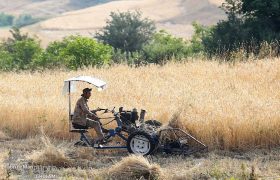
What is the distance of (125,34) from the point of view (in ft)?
158

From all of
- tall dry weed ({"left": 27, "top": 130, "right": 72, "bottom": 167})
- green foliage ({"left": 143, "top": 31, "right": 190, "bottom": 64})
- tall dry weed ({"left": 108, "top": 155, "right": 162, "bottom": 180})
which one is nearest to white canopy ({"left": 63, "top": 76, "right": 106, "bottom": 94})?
tall dry weed ({"left": 27, "top": 130, "right": 72, "bottom": 167})

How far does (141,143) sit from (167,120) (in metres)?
1.84

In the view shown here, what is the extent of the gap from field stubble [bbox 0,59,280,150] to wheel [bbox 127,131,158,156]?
145 cm

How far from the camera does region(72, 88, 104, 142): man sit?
45.0ft

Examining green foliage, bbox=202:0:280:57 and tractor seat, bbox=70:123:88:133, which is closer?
tractor seat, bbox=70:123:88:133

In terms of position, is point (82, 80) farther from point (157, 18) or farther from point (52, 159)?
point (157, 18)

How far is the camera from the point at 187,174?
11305mm

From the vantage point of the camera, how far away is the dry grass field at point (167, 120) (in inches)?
464

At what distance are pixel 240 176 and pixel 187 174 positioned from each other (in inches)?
39.9

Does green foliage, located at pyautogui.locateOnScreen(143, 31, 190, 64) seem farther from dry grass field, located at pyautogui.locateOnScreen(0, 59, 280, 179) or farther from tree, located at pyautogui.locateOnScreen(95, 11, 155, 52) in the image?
dry grass field, located at pyautogui.locateOnScreen(0, 59, 280, 179)

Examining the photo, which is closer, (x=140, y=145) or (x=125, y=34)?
(x=140, y=145)

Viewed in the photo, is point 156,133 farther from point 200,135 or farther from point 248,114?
point 248,114

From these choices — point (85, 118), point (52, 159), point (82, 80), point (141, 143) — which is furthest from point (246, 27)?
point (52, 159)

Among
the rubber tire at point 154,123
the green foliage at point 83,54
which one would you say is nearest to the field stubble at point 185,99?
the rubber tire at point 154,123
